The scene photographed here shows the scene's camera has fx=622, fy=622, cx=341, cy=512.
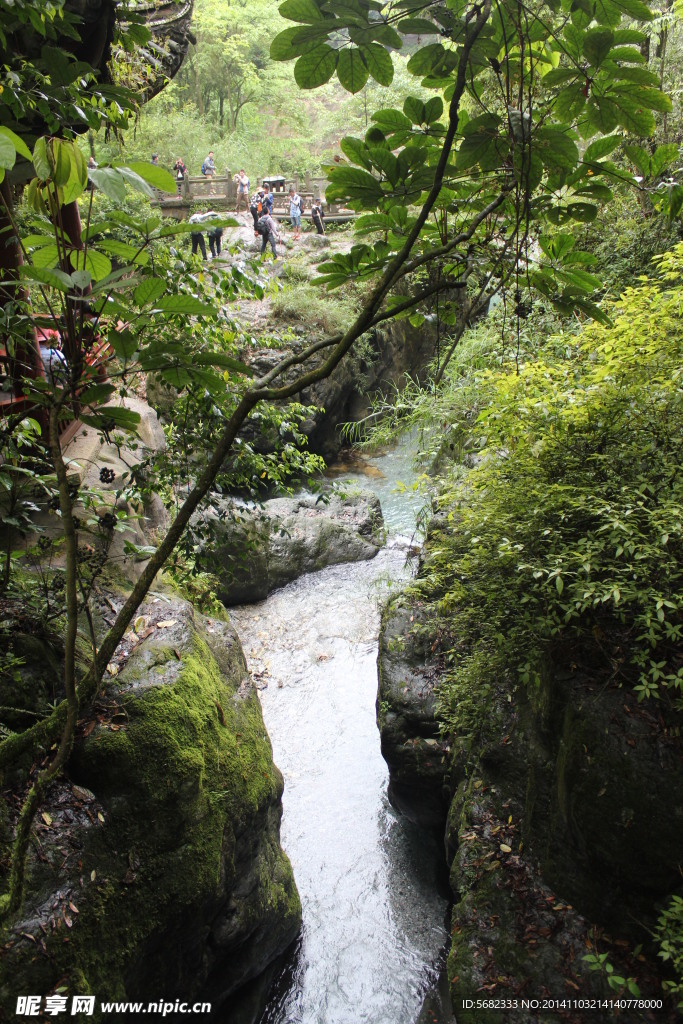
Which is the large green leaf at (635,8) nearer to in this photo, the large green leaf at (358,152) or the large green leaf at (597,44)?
the large green leaf at (597,44)

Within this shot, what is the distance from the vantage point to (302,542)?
358 inches

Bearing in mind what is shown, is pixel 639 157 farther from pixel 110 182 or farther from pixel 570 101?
pixel 110 182

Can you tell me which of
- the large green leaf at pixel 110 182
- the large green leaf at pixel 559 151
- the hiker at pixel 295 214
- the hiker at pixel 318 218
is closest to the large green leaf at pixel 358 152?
the large green leaf at pixel 559 151

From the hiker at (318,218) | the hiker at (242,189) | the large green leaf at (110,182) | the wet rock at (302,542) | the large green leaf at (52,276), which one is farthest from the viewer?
the hiker at (242,189)

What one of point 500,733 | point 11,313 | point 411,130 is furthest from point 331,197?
point 500,733

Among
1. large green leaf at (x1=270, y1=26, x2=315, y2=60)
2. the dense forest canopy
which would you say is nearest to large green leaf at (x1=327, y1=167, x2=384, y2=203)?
the dense forest canopy

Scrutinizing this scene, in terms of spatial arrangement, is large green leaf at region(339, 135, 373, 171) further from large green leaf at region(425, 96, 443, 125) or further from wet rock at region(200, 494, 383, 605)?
wet rock at region(200, 494, 383, 605)

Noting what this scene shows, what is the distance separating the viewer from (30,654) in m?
3.07

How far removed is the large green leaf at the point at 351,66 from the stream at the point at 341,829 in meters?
4.81

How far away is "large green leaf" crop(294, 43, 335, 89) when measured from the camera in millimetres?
1339

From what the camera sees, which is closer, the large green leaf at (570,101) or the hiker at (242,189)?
the large green leaf at (570,101)

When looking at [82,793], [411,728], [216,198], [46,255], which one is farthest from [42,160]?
[216,198]

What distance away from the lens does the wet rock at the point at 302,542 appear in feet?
26.8

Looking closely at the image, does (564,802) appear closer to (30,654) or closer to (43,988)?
(43,988)
